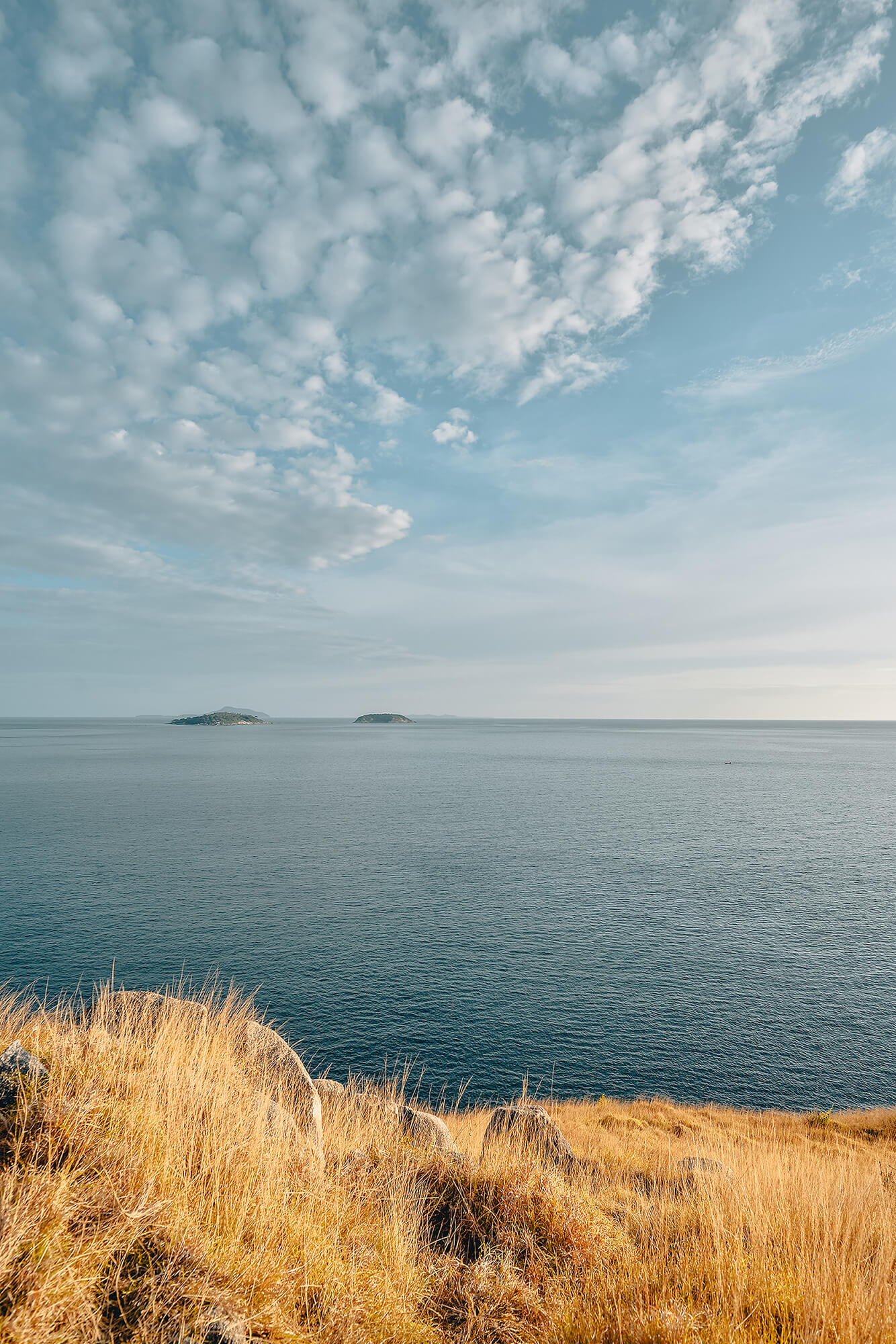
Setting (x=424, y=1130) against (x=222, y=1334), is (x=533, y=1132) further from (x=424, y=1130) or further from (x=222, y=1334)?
(x=222, y=1334)

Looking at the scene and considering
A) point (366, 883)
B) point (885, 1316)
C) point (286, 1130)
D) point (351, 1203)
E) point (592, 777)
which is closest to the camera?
point (885, 1316)

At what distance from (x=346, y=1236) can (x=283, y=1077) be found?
505 centimetres

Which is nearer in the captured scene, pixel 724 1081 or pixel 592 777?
pixel 724 1081

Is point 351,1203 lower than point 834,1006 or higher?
higher

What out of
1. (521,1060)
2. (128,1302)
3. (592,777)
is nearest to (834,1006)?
(521,1060)

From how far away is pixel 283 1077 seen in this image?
11.9 metres

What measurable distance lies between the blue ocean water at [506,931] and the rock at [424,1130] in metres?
16.3

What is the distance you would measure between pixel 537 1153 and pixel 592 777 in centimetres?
12975

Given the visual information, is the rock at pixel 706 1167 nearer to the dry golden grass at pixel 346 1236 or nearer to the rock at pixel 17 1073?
the dry golden grass at pixel 346 1236

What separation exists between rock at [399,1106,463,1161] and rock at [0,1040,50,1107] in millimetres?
7365

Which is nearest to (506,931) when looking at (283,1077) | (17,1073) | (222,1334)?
(283,1077)

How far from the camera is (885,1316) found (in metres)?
5.84

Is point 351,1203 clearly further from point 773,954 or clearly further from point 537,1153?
point 773,954

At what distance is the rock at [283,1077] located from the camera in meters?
11.1
